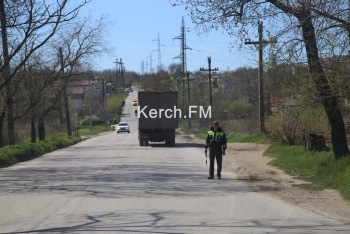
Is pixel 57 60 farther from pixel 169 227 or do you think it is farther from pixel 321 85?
pixel 169 227

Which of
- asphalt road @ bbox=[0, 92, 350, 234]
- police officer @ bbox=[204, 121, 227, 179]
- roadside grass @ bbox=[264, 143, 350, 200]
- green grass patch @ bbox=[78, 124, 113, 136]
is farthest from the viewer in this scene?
green grass patch @ bbox=[78, 124, 113, 136]

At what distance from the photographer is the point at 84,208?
1186 cm

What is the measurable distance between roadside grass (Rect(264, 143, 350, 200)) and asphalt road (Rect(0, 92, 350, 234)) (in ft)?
6.85

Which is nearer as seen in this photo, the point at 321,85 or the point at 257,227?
the point at 257,227

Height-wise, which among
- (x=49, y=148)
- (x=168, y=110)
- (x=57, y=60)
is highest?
(x=57, y=60)

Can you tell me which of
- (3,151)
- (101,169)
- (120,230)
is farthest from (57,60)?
(120,230)

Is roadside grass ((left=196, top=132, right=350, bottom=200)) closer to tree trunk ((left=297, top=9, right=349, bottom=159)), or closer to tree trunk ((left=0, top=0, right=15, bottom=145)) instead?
tree trunk ((left=297, top=9, right=349, bottom=159))

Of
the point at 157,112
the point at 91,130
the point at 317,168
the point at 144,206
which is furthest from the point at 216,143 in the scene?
the point at 91,130

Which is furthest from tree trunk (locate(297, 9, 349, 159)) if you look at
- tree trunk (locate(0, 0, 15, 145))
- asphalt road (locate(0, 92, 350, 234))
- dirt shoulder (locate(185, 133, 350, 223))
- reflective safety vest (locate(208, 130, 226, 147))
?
tree trunk (locate(0, 0, 15, 145))

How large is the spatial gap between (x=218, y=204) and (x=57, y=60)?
2667cm

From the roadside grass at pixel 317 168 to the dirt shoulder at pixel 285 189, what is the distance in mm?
310

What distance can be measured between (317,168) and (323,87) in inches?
152

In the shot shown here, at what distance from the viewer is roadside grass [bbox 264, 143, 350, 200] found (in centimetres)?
1525

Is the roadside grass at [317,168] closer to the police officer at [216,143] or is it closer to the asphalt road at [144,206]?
the asphalt road at [144,206]
